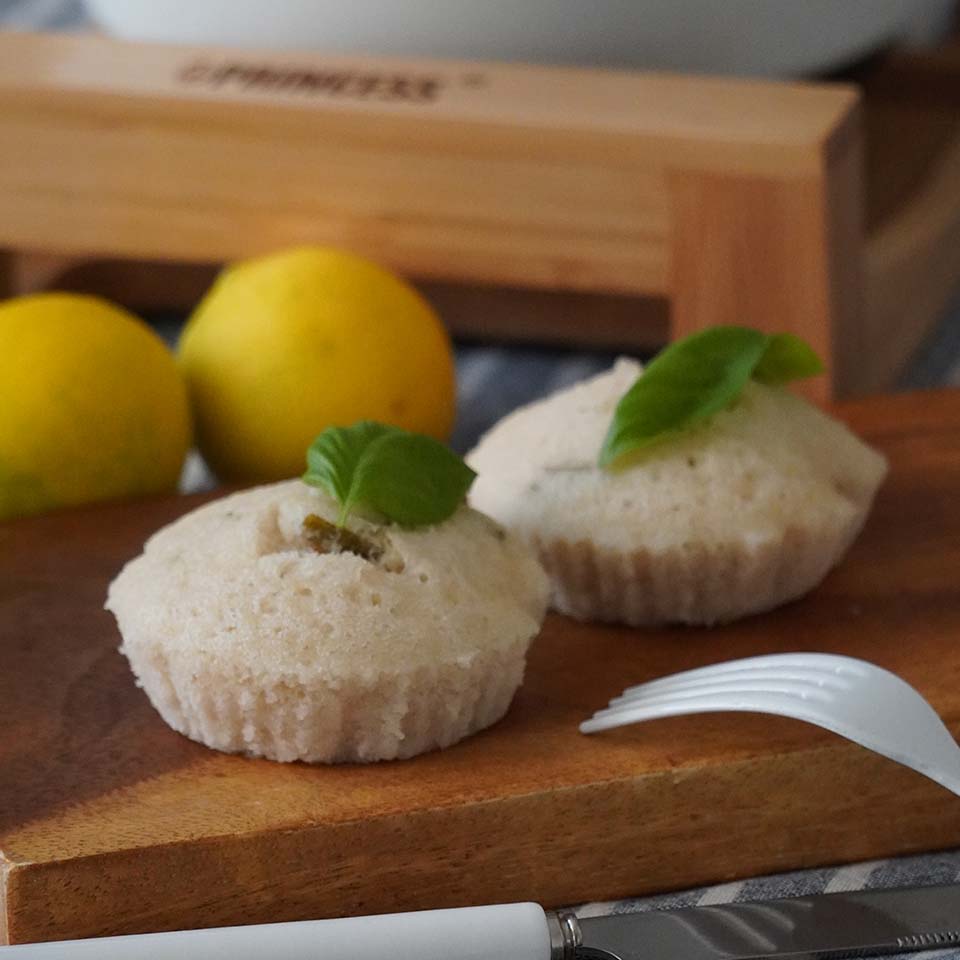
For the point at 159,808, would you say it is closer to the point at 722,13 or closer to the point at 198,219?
the point at 198,219

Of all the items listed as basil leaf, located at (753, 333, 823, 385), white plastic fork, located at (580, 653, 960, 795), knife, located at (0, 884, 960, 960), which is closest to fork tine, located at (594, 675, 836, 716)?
white plastic fork, located at (580, 653, 960, 795)

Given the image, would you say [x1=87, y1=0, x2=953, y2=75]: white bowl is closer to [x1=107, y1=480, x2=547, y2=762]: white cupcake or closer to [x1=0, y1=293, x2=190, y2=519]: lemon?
[x1=0, y1=293, x2=190, y2=519]: lemon

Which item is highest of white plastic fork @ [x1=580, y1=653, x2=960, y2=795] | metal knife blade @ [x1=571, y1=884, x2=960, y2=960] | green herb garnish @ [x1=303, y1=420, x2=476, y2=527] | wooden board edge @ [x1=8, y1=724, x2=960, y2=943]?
green herb garnish @ [x1=303, y1=420, x2=476, y2=527]

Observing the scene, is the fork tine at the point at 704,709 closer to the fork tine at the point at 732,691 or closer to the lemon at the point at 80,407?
the fork tine at the point at 732,691

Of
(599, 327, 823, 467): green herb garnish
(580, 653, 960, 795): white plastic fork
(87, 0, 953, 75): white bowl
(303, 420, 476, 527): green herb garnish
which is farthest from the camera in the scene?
(87, 0, 953, 75): white bowl

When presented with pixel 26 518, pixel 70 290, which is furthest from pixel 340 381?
pixel 70 290

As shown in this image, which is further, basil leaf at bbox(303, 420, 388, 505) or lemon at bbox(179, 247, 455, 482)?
lemon at bbox(179, 247, 455, 482)

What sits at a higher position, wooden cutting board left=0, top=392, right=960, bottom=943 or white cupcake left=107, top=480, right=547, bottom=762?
white cupcake left=107, top=480, right=547, bottom=762

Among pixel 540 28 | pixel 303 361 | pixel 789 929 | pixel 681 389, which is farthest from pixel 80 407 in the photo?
pixel 789 929
